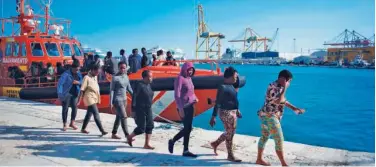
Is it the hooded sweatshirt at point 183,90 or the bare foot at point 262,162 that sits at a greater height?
the hooded sweatshirt at point 183,90

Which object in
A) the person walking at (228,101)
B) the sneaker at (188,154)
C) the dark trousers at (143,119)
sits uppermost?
the person walking at (228,101)

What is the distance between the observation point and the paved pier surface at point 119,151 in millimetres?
4527

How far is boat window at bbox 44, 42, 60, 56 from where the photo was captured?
1103cm

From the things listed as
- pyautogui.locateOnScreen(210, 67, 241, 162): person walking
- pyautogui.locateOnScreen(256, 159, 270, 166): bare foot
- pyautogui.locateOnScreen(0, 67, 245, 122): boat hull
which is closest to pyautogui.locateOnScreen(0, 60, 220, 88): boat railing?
pyautogui.locateOnScreen(0, 67, 245, 122): boat hull

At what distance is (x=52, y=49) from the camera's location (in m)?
11.1

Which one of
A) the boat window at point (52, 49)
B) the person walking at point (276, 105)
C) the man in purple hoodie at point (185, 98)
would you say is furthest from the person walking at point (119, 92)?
the boat window at point (52, 49)

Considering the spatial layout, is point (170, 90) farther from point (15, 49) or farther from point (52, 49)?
point (15, 49)

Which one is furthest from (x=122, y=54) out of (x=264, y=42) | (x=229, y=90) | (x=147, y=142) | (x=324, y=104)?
(x=264, y=42)

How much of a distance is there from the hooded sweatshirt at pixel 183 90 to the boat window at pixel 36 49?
7.93 m

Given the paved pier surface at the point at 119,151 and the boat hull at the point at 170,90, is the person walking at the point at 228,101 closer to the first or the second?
the paved pier surface at the point at 119,151

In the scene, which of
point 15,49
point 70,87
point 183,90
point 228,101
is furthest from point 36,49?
point 228,101

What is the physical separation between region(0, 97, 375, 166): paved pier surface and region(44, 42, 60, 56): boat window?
4736mm

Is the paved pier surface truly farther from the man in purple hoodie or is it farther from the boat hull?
the boat hull

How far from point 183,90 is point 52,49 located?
7.97m
